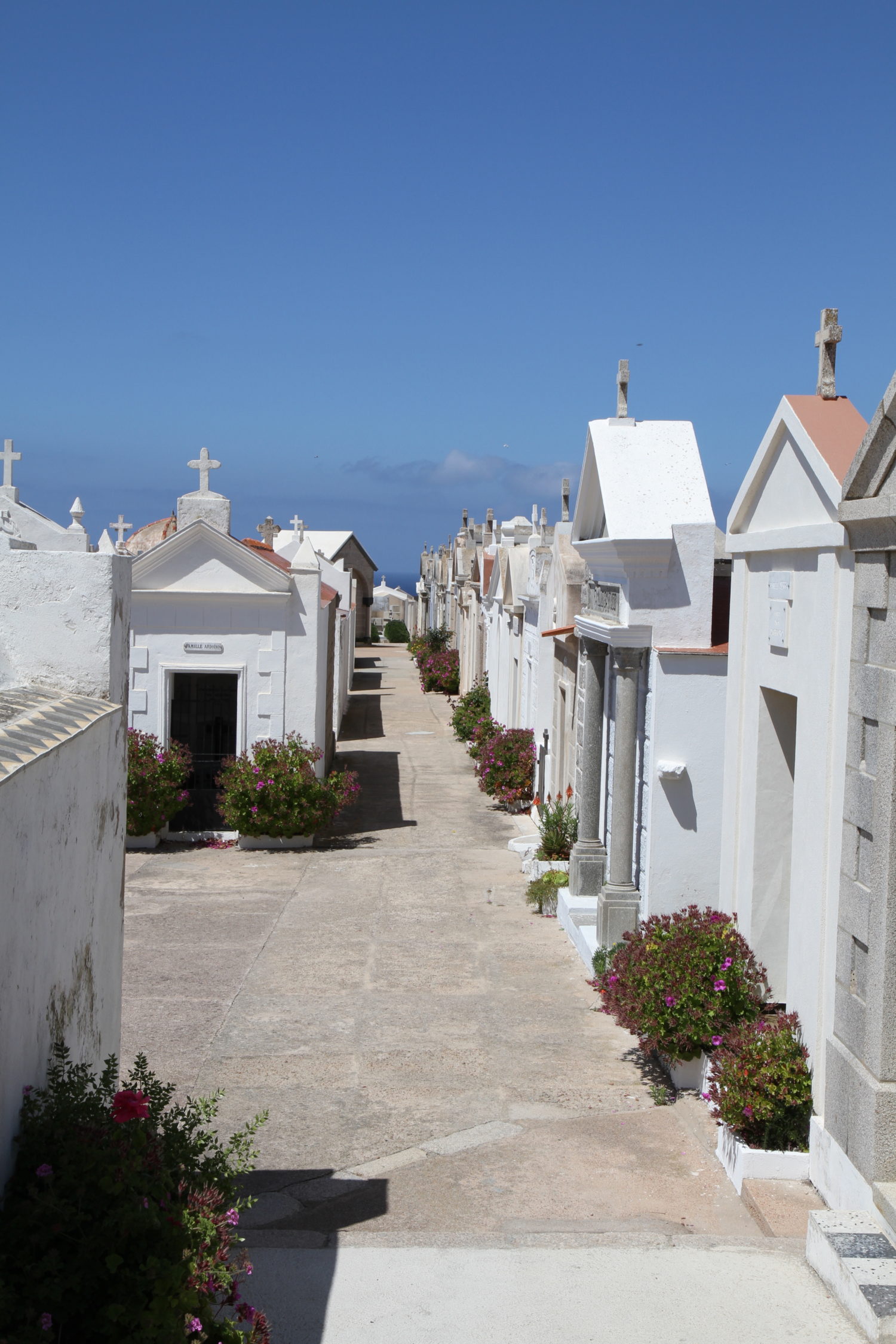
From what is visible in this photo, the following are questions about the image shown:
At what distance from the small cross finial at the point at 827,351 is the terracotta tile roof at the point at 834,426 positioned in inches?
3.5

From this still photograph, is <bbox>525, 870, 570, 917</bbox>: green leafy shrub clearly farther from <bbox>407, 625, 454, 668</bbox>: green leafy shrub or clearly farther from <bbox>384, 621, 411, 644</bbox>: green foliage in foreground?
<bbox>384, 621, 411, 644</bbox>: green foliage in foreground

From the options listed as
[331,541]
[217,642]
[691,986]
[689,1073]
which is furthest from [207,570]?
[331,541]

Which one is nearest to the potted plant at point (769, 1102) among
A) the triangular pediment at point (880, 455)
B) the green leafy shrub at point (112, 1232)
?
the triangular pediment at point (880, 455)

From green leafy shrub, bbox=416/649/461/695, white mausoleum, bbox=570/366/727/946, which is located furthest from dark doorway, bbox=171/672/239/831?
green leafy shrub, bbox=416/649/461/695

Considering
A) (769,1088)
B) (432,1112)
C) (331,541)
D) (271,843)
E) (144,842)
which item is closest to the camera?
(769,1088)

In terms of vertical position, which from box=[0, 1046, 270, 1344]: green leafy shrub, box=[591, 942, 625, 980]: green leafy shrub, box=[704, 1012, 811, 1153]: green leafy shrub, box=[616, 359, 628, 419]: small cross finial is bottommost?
box=[591, 942, 625, 980]: green leafy shrub

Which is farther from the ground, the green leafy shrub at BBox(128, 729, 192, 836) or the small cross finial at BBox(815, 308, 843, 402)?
the small cross finial at BBox(815, 308, 843, 402)

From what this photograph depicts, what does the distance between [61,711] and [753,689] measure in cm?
417

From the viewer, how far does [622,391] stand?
34.6ft

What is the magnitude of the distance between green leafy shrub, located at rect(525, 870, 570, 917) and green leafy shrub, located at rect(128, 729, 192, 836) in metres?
4.97

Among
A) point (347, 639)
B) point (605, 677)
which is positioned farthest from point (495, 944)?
point (347, 639)

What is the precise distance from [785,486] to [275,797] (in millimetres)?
9493

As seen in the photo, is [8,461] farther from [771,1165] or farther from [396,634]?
[396,634]

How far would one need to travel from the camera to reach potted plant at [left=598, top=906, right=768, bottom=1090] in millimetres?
7043
